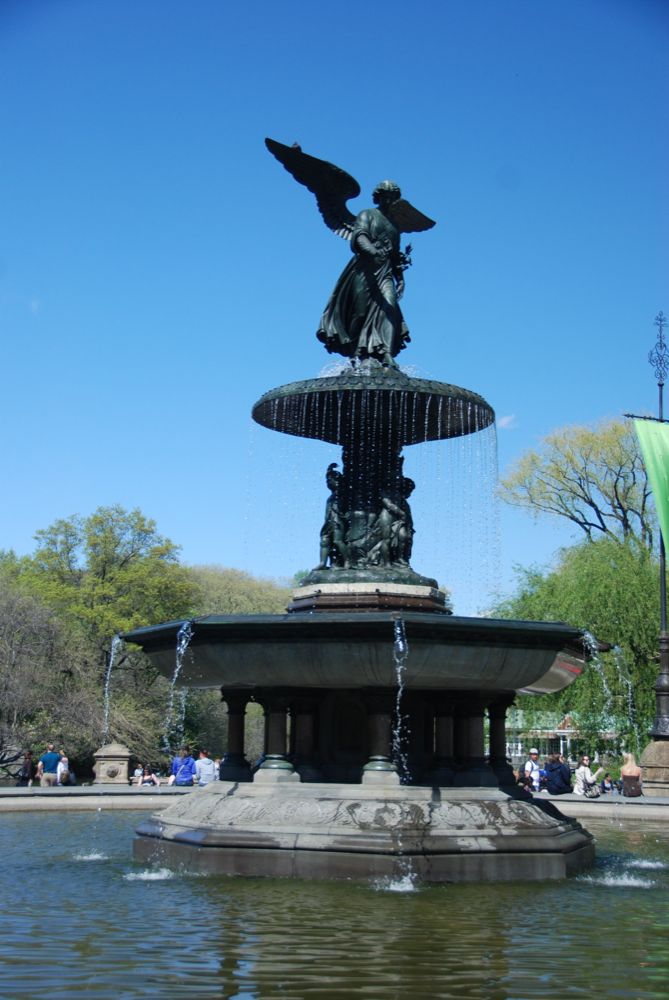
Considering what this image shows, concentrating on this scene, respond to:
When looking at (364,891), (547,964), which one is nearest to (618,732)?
(364,891)

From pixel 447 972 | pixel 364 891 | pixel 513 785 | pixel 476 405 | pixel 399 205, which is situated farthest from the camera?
pixel 399 205

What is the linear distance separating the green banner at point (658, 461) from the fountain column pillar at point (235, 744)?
13.9 m

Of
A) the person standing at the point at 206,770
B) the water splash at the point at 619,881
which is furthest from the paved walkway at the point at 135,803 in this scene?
the water splash at the point at 619,881

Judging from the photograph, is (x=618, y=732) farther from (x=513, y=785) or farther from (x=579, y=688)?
(x=513, y=785)

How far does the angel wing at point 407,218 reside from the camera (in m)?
16.1

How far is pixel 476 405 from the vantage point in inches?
577

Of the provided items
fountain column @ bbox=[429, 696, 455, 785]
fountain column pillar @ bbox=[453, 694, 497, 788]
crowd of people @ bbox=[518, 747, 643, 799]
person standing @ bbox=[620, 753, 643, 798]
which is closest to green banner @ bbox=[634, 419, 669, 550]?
person standing @ bbox=[620, 753, 643, 798]

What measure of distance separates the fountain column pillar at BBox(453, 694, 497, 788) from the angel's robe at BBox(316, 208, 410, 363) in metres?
4.40

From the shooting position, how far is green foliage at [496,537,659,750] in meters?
37.0

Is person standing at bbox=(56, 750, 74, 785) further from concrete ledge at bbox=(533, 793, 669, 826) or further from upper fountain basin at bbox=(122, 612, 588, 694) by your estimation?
upper fountain basin at bbox=(122, 612, 588, 694)

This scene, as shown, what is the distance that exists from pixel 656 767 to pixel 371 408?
1813 cm

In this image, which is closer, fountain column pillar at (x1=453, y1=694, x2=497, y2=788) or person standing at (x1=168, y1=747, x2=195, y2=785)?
fountain column pillar at (x1=453, y1=694, x2=497, y2=788)

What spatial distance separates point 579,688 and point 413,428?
23368mm

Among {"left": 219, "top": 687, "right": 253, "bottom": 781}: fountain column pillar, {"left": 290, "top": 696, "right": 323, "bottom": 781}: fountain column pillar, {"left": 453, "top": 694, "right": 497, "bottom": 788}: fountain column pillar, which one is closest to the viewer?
{"left": 453, "top": 694, "right": 497, "bottom": 788}: fountain column pillar
